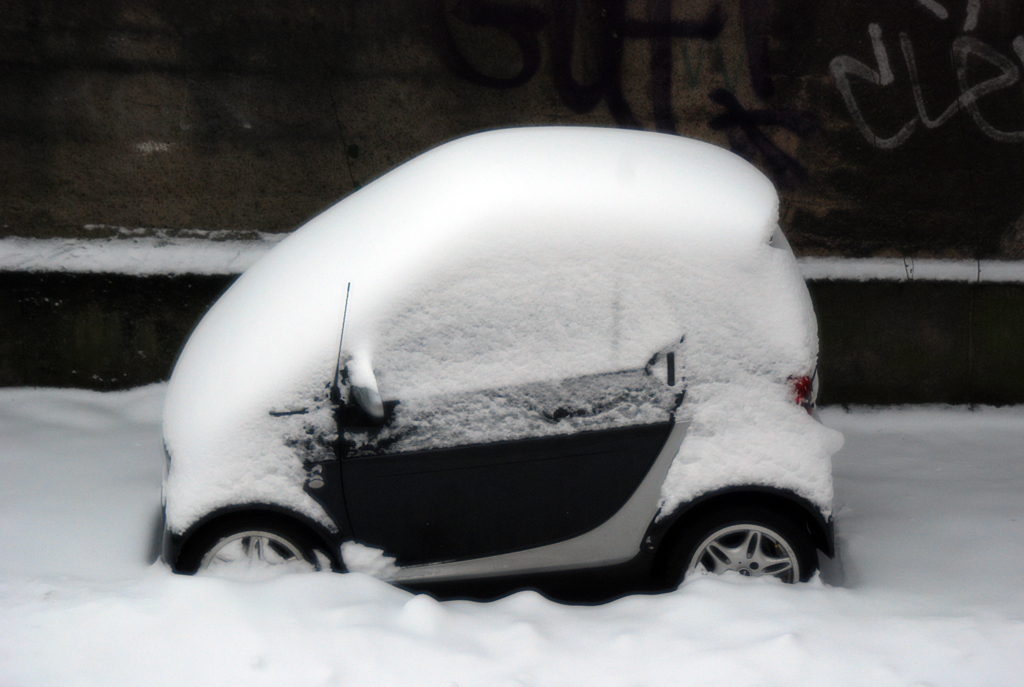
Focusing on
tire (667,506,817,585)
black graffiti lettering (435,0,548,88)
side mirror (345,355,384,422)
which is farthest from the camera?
black graffiti lettering (435,0,548,88)

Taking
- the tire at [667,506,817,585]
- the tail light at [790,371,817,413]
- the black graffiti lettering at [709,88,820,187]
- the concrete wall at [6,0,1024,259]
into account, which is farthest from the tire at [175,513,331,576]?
the black graffiti lettering at [709,88,820,187]

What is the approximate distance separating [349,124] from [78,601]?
3.35m

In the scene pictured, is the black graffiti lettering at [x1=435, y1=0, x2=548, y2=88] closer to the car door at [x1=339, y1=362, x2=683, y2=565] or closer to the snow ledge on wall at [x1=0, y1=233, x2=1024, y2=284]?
the snow ledge on wall at [x1=0, y1=233, x2=1024, y2=284]

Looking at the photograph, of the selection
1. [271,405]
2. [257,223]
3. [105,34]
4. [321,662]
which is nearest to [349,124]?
[257,223]

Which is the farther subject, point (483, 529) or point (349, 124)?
point (349, 124)

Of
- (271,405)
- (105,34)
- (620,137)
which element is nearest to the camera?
(271,405)

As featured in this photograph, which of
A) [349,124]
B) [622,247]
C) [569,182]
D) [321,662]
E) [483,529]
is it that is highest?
[349,124]

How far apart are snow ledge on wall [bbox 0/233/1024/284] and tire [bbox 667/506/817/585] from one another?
268 cm

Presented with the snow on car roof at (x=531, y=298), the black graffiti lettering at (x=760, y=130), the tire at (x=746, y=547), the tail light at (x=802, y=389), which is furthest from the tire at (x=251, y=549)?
the black graffiti lettering at (x=760, y=130)

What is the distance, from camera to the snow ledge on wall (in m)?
5.23

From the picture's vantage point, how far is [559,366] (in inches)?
112

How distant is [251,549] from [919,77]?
481cm

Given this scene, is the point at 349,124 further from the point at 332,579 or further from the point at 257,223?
the point at 332,579

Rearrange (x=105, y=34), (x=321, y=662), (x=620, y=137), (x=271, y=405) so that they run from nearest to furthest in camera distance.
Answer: (x=321, y=662)
(x=271, y=405)
(x=620, y=137)
(x=105, y=34)
